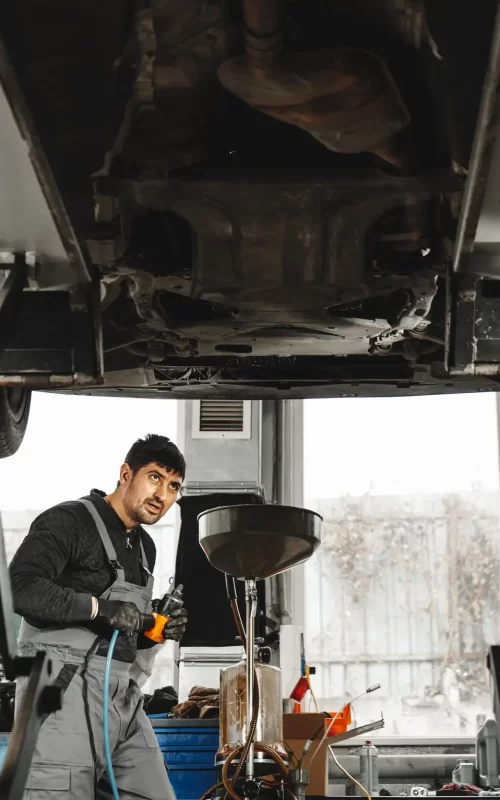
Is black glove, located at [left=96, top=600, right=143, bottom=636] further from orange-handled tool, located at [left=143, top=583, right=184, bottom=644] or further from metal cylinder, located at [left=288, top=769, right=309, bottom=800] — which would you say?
metal cylinder, located at [left=288, top=769, right=309, bottom=800]

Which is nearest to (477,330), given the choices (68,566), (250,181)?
(250,181)

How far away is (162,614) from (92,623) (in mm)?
368

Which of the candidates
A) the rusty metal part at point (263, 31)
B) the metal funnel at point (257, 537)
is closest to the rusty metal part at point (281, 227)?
the rusty metal part at point (263, 31)

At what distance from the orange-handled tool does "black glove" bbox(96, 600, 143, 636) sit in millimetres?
143

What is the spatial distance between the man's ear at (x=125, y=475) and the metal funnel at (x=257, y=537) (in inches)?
28.5

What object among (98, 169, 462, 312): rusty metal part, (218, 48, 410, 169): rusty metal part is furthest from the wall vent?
(218, 48, 410, 169): rusty metal part

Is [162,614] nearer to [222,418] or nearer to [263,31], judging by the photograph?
[222,418]

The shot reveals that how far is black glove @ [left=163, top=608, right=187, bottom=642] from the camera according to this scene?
3059 mm

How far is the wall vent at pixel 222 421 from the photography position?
431 cm

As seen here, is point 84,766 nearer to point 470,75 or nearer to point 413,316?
point 413,316

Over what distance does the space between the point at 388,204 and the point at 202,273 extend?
37 centimetres

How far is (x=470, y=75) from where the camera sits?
1305mm

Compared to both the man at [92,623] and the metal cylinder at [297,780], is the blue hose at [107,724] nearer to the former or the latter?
the man at [92,623]

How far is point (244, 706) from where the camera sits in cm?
320
